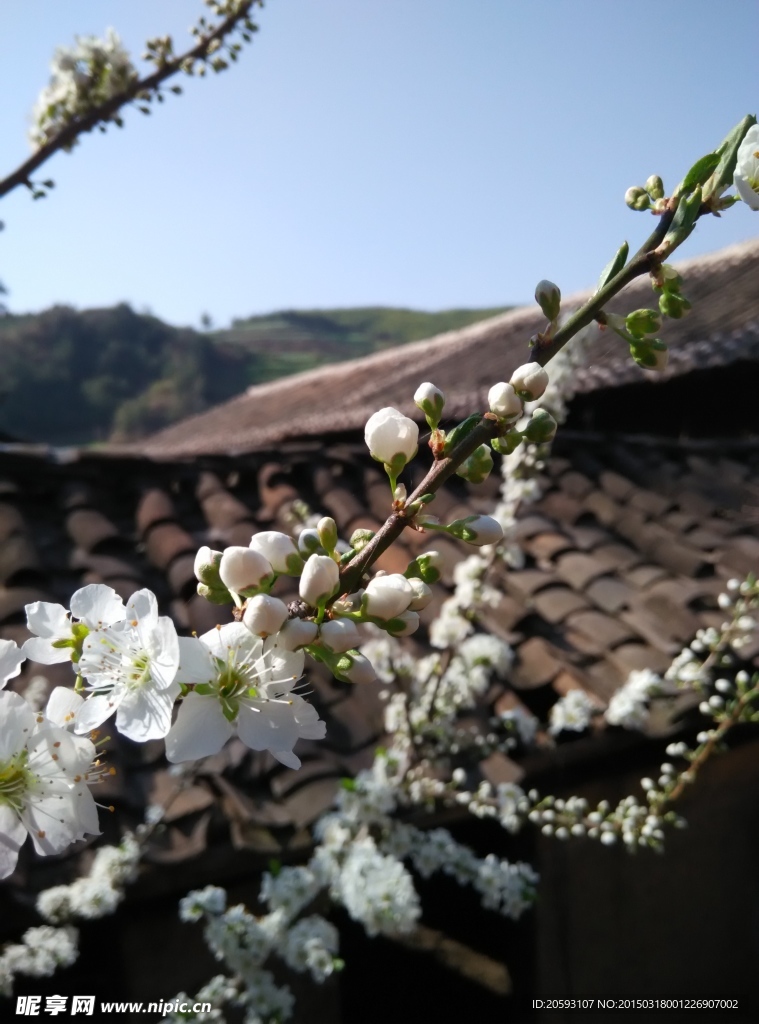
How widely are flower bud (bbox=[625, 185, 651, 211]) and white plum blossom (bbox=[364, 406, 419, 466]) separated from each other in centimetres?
30

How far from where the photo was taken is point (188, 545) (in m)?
2.43

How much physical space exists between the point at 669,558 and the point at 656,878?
1.08 meters

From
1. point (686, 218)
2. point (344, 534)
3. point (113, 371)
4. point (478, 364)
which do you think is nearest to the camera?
point (686, 218)

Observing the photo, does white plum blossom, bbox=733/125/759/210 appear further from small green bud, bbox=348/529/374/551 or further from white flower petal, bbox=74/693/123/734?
white flower petal, bbox=74/693/123/734

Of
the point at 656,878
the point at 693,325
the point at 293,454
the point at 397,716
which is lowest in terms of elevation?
the point at 656,878

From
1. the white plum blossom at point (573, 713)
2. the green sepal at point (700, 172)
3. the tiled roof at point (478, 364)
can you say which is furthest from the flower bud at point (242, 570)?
the tiled roof at point (478, 364)

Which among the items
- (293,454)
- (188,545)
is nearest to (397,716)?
(188,545)

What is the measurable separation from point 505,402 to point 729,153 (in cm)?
28

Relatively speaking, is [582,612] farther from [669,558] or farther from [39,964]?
[39,964]

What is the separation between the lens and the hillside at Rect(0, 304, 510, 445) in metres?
21.4

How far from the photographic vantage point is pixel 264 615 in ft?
1.77

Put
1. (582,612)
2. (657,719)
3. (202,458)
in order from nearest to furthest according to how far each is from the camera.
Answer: (657,719), (582,612), (202,458)

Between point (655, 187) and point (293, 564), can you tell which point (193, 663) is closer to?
point (293, 564)

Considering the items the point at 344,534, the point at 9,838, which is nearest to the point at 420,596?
the point at 9,838
